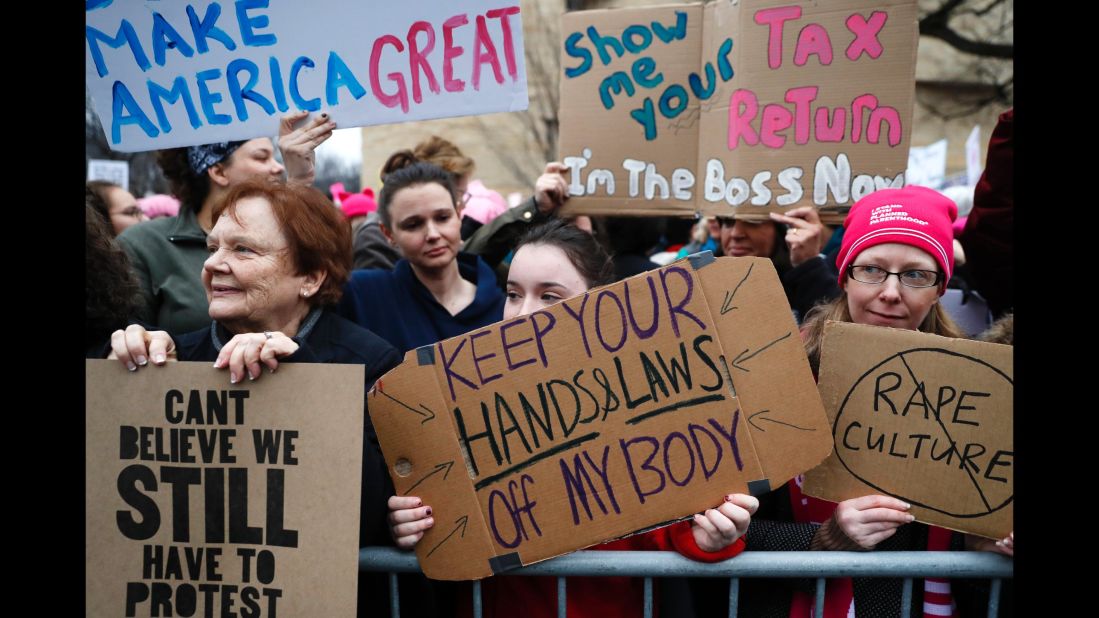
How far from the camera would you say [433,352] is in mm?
2084

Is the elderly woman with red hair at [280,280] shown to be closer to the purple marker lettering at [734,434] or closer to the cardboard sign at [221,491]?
the cardboard sign at [221,491]

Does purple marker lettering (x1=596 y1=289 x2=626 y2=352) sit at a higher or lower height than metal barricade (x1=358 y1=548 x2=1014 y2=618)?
higher

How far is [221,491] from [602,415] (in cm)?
89

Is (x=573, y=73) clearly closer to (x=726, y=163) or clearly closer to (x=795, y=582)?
(x=726, y=163)

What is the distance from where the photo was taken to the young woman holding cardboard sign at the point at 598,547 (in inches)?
79.4

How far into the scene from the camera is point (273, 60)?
9.33 feet

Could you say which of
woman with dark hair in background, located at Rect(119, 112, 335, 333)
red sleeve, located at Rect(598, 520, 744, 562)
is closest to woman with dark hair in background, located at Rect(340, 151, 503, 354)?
woman with dark hair in background, located at Rect(119, 112, 335, 333)

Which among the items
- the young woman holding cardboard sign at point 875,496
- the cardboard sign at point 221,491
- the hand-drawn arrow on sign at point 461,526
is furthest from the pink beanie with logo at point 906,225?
the cardboard sign at point 221,491

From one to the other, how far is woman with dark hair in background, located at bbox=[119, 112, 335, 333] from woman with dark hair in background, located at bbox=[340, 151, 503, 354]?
1.61 feet

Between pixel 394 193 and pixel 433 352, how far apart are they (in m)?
1.57

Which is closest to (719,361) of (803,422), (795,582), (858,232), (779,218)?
(803,422)

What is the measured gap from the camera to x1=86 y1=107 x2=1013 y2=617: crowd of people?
210 centimetres

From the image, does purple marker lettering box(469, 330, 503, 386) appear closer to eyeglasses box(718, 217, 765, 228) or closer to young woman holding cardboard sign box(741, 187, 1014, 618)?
young woman holding cardboard sign box(741, 187, 1014, 618)

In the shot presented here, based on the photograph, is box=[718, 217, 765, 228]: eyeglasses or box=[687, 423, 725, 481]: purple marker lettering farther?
box=[718, 217, 765, 228]: eyeglasses
